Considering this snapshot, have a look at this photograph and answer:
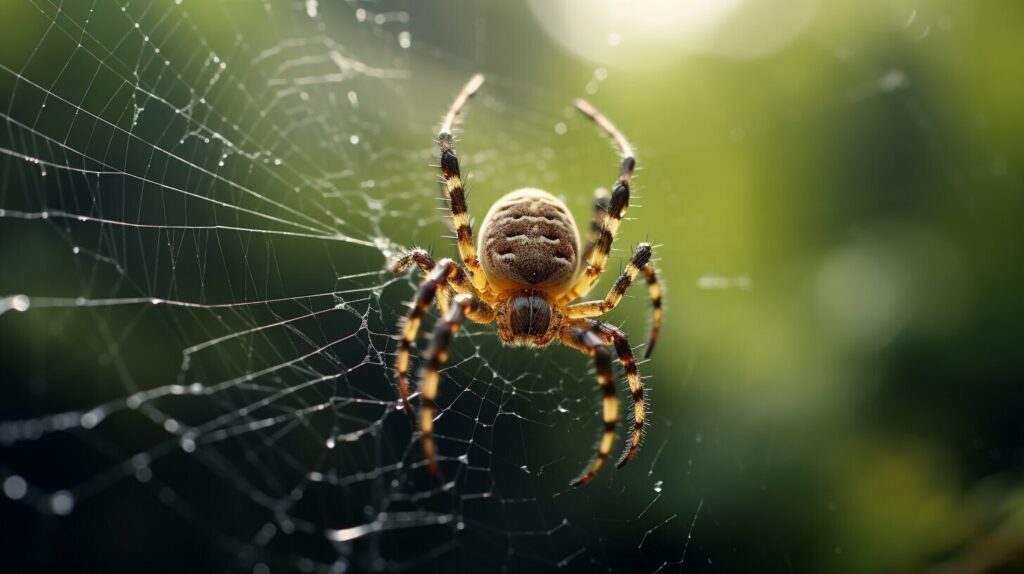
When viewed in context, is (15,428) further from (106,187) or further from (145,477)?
(106,187)

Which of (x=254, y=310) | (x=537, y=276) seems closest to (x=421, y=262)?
(x=537, y=276)

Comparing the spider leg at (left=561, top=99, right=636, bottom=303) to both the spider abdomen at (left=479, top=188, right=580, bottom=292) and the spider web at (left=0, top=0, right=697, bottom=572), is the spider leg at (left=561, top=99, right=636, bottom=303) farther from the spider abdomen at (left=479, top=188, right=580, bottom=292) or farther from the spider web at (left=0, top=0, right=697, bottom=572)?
the spider web at (left=0, top=0, right=697, bottom=572)

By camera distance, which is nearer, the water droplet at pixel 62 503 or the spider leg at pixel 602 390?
the water droplet at pixel 62 503

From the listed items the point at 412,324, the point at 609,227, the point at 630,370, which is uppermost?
the point at 609,227

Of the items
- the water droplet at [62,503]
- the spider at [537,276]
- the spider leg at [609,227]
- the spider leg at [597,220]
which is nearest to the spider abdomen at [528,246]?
the spider at [537,276]

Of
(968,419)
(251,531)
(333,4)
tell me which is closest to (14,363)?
(251,531)

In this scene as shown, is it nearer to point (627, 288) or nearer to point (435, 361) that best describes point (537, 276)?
point (627, 288)

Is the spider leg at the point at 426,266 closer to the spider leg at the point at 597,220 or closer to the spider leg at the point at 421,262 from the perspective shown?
the spider leg at the point at 421,262
